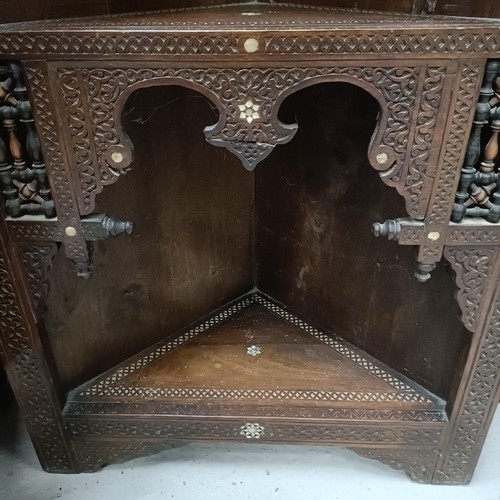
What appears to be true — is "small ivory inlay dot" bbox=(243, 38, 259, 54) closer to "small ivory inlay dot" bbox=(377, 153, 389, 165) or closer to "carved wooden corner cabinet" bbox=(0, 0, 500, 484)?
"carved wooden corner cabinet" bbox=(0, 0, 500, 484)

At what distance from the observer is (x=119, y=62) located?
88cm

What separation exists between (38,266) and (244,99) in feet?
1.84

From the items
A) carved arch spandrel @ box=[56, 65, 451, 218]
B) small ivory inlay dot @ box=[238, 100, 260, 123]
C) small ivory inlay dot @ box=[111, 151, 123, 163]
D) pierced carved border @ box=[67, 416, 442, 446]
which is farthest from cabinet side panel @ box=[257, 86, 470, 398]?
small ivory inlay dot @ box=[111, 151, 123, 163]

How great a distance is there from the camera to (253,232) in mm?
1707

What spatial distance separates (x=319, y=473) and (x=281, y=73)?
1058 millimetres

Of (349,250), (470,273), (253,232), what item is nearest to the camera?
(470,273)

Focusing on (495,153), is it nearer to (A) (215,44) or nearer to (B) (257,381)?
(A) (215,44)

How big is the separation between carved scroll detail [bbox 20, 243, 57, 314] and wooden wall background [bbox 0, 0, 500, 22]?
44 cm

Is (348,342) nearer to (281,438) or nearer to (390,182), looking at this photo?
(281,438)

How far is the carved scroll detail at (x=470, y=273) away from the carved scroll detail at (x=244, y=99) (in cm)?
22

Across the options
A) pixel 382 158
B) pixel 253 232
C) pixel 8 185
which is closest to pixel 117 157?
pixel 8 185

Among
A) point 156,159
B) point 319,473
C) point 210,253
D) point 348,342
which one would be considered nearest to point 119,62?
point 156,159

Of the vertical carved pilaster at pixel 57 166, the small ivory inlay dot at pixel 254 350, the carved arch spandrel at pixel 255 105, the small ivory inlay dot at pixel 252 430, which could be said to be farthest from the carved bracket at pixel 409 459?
the vertical carved pilaster at pixel 57 166

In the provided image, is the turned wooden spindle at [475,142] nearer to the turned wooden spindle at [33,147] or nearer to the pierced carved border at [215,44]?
the pierced carved border at [215,44]
